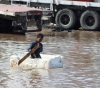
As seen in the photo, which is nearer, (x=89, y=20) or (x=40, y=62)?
(x=40, y=62)

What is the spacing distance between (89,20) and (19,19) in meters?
4.46

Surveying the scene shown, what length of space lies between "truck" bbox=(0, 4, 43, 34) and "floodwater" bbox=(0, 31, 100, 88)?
2.48 ft

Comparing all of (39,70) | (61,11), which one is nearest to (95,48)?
(39,70)

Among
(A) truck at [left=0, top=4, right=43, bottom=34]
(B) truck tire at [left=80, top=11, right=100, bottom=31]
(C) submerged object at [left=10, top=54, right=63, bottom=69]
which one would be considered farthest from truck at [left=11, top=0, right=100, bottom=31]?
(C) submerged object at [left=10, top=54, right=63, bottom=69]

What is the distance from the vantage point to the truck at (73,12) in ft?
83.5

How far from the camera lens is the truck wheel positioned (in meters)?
25.9

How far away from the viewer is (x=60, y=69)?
13.3m

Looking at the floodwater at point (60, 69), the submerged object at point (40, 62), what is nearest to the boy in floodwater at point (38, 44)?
the submerged object at point (40, 62)

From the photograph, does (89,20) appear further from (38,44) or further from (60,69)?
(38,44)

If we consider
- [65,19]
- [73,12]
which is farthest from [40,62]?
[65,19]

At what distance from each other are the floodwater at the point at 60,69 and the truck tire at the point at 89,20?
3.10 m

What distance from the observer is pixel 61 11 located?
1038 inches

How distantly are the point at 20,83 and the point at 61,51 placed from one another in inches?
239

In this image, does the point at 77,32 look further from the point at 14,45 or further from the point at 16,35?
the point at 14,45
